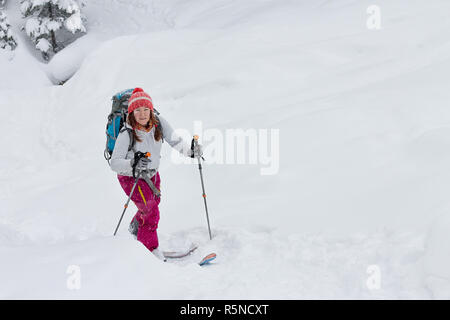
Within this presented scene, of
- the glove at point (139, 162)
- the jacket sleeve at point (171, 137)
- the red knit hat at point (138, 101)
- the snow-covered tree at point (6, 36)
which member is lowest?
the glove at point (139, 162)

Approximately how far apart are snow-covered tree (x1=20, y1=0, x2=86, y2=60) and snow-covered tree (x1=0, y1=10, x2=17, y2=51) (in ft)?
2.63

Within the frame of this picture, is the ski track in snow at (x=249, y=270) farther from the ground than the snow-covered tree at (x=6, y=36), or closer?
closer

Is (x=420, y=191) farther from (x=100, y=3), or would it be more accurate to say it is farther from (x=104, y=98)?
(x=100, y=3)

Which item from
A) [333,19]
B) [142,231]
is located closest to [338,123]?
[142,231]

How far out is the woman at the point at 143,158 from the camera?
15.8ft

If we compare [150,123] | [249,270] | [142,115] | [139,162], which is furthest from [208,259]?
[142,115]

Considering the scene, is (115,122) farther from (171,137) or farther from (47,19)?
(47,19)

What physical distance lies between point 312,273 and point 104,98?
9.42 metres

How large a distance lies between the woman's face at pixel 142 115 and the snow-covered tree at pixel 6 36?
18260 millimetres

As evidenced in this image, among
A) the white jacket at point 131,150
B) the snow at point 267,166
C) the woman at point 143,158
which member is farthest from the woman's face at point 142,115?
the snow at point 267,166

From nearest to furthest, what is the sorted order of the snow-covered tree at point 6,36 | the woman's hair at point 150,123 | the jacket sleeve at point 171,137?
the woman's hair at point 150,123 → the jacket sleeve at point 171,137 → the snow-covered tree at point 6,36

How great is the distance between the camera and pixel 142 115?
15.9 feet

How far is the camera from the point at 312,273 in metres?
4.47

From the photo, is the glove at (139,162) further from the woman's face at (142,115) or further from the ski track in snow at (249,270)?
the ski track in snow at (249,270)
